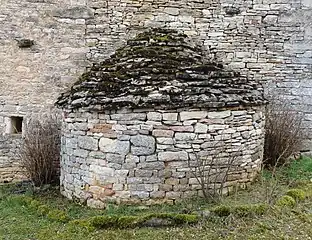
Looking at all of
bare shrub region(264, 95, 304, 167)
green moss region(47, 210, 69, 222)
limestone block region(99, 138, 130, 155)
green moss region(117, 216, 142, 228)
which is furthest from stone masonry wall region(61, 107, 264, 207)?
bare shrub region(264, 95, 304, 167)

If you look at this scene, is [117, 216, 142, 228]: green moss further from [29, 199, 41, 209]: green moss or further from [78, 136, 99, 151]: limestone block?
[29, 199, 41, 209]: green moss

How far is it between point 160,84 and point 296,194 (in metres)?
2.44

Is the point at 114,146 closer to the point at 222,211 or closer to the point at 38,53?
the point at 222,211

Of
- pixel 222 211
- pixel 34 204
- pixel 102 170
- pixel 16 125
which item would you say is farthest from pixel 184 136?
pixel 16 125

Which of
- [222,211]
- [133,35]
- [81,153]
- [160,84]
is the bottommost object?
[222,211]

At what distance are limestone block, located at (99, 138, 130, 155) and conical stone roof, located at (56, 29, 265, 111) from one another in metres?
0.47

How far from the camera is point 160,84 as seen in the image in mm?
5664

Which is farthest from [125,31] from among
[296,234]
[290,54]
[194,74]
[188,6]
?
[296,234]

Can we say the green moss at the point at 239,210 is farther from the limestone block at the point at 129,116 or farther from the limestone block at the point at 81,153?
the limestone block at the point at 81,153

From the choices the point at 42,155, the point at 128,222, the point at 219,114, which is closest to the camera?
the point at 128,222

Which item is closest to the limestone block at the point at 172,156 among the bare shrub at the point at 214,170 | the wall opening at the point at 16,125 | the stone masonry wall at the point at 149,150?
→ the stone masonry wall at the point at 149,150

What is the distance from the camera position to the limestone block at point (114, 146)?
17.9 feet

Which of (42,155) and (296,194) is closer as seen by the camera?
(296,194)

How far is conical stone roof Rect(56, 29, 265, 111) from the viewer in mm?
5484
